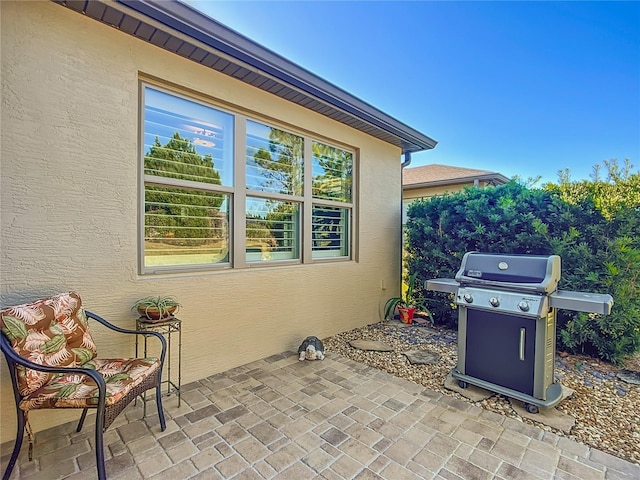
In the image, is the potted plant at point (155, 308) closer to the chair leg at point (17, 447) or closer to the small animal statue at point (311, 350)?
the chair leg at point (17, 447)

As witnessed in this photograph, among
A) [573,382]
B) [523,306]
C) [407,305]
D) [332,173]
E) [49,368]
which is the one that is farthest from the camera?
[407,305]

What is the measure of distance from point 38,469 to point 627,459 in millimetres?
3869

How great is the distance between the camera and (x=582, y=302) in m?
2.43

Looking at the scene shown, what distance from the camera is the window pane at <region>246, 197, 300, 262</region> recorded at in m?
3.94

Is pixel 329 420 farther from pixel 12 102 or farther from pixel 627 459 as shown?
pixel 12 102

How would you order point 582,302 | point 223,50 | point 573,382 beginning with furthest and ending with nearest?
1. point 573,382
2. point 223,50
3. point 582,302

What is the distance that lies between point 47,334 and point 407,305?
521 cm

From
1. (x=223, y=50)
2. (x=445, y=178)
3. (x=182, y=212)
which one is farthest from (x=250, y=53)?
(x=445, y=178)

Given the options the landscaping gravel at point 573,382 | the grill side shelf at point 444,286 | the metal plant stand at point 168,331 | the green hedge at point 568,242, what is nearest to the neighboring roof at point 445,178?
the green hedge at point 568,242

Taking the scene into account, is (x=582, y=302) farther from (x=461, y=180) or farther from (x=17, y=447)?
(x=461, y=180)

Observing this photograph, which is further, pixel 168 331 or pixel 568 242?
pixel 568 242

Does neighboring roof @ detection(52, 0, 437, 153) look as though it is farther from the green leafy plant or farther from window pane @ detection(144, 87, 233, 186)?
the green leafy plant

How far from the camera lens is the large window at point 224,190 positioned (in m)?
3.13

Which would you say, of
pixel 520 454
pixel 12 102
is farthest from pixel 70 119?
pixel 520 454
